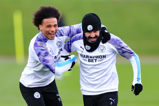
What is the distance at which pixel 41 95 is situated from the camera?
7.26 m

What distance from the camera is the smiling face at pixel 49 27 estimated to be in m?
6.61

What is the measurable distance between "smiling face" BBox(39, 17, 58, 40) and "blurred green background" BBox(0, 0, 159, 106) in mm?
8856

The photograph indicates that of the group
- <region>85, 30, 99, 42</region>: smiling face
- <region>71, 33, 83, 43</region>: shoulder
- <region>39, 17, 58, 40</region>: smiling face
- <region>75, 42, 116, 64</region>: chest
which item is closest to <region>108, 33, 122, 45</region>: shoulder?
<region>75, 42, 116, 64</region>: chest

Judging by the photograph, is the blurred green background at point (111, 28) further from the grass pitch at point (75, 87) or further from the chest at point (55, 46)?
the chest at point (55, 46)

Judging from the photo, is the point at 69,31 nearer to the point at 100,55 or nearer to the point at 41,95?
the point at 100,55

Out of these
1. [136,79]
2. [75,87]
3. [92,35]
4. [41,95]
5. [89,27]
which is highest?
[89,27]

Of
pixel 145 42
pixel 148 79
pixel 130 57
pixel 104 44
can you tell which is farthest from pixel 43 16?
pixel 145 42

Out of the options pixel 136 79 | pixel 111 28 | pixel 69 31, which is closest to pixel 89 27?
pixel 69 31

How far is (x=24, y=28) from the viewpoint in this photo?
27.8m

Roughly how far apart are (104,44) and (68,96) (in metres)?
7.50

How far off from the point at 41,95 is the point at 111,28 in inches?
837

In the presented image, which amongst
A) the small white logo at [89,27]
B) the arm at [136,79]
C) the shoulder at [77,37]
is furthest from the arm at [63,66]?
the arm at [136,79]

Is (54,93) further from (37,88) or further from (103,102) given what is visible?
(103,102)

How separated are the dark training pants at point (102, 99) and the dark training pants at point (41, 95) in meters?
0.81
